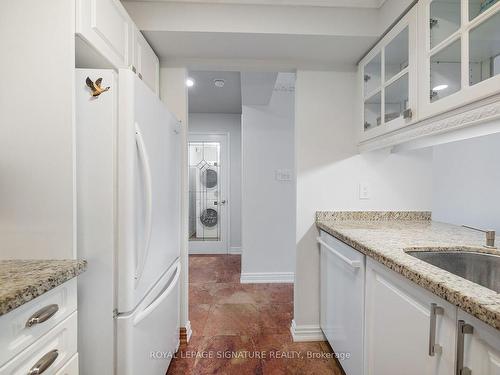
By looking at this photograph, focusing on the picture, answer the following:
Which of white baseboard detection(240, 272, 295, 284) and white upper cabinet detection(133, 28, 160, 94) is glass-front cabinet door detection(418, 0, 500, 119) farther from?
white baseboard detection(240, 272, 295, 284)

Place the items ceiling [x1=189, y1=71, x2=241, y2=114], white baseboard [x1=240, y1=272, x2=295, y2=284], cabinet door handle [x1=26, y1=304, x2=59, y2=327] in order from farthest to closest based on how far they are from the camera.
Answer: white baseboard [x1=240, y1=272, x2=295, y2=284]
ceiling [x1=189, y1=71, x2=241, y2=114]
cabinet door handle [x1=26, y1=304, x2=59, y2=327]

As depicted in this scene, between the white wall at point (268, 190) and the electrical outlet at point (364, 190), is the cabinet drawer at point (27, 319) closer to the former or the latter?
the electrical outlet at point (364, 190)

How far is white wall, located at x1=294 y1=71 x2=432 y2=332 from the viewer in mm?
1952

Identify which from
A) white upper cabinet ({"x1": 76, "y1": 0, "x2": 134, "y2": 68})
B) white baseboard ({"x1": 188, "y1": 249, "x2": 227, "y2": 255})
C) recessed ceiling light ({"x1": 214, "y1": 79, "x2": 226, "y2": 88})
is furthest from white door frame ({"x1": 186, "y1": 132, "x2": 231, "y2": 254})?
white upper cabinet ({"x1": 76, "y1": 0, "x2": 134, "y2": 68})

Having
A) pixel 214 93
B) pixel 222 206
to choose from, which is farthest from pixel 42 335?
pixel 222 206

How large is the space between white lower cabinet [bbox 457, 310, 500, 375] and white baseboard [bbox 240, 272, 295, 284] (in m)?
2.52

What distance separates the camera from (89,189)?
1054 mm

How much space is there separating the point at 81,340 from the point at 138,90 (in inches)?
43.1

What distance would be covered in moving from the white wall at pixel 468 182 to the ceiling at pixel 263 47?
3.32 ft

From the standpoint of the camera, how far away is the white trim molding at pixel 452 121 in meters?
0.92

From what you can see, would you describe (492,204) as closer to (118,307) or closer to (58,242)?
(118,307)

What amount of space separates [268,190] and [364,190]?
4.37ft

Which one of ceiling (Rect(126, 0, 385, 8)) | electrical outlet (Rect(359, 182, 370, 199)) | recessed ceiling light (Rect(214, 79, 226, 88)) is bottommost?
electrical outlet (Rect(359, 182, 370, 199))

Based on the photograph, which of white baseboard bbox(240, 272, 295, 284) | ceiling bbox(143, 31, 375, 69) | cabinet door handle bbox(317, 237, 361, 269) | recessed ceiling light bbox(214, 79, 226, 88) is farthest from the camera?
white baseboard bbox(240, 272, 295, 284)
